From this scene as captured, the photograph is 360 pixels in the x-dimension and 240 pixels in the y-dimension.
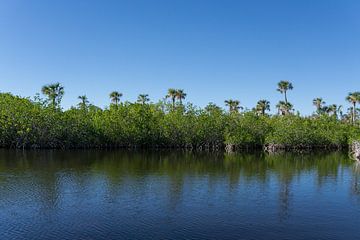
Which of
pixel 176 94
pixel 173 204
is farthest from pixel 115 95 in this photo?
pixel 173 204

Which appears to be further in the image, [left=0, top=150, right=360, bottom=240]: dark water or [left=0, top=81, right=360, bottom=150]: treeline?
[left=0, top=81, right=360, bottom=150]: treeline

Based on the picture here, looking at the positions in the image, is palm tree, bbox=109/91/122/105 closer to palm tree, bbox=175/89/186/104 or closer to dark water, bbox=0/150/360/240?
palm tree, bbox=175/89/186/104

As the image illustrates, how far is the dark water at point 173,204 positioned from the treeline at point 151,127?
3490 centimetres

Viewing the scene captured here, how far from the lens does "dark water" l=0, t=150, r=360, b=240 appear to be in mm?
22641

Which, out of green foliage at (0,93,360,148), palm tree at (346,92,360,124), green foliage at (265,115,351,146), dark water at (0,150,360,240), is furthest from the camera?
palm tree at (346,92,360,124)

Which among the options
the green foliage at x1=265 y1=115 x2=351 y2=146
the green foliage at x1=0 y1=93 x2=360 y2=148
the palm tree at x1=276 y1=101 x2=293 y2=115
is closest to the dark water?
the green foliage at x1=0 y1=93 x2=360 y2=148

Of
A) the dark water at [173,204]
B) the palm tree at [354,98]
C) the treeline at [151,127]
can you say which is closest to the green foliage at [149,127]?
the treeline at [151,127]

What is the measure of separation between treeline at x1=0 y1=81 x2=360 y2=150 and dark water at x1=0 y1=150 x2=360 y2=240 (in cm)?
3490

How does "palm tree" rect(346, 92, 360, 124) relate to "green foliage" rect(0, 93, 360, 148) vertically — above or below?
above

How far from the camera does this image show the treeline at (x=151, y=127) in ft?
265

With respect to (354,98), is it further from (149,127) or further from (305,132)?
(149,127)

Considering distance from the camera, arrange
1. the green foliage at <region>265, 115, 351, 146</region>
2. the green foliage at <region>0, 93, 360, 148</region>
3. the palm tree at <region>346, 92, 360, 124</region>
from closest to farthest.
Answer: the green foliage at <region>0, 93, 360, 148</region>
the green foliage at <region>265, 115, 351, 146</region>
the palm tree at <region>346, 92, 360, 124</region>

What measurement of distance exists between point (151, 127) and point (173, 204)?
63809 millimetres

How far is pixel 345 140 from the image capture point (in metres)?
105
